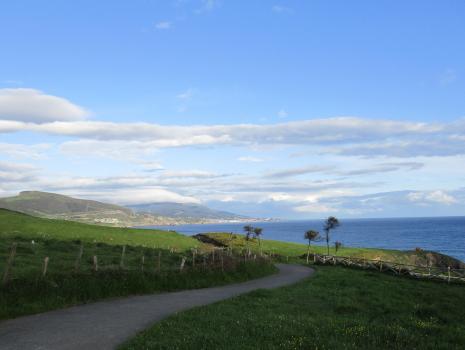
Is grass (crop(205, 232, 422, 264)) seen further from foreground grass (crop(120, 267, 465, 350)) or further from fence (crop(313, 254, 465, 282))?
foreground grass (crop(120, 267, 465, 350))

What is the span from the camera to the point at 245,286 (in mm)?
34938

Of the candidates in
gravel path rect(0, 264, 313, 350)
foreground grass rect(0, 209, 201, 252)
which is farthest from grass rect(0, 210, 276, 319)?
foreground grass rect(0, 209, 201, 252)

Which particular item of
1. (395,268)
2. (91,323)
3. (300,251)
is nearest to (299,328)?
(91,323)

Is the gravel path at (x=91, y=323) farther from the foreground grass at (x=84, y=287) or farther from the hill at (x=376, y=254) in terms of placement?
the hill at (x=376, y=254)

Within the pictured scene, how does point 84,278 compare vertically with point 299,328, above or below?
above

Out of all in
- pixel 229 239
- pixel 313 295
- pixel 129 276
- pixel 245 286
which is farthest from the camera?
pixel 229 239

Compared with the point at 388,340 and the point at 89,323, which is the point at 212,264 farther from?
the point at 388,340

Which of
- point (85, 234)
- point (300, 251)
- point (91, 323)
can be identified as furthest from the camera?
point (300, 251)

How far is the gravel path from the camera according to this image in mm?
14977

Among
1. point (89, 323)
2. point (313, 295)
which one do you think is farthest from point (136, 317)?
point (313, 295)

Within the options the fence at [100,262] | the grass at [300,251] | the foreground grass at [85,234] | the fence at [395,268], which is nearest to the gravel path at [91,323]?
the fence at [100,262]

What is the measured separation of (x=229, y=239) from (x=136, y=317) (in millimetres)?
78985

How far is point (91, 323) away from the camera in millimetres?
17922

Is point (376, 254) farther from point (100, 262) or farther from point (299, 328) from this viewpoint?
point (299, 328)
